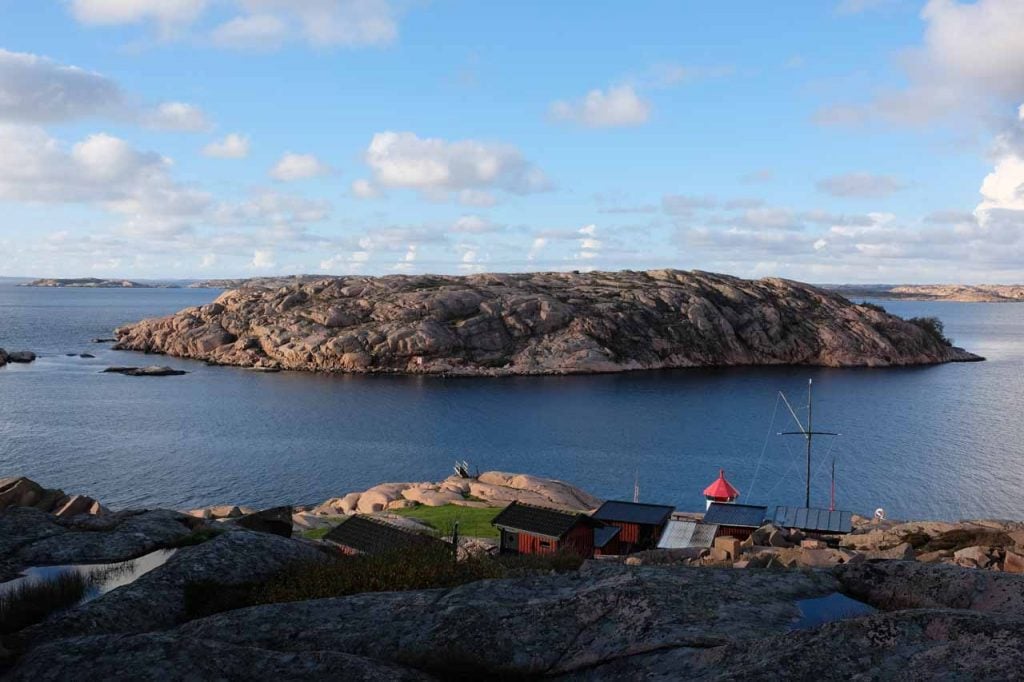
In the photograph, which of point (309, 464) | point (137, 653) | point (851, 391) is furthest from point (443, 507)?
point (851, 391)

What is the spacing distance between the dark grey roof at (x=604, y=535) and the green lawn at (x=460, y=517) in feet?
22.7

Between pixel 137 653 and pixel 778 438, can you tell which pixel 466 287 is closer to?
pixel 778 438

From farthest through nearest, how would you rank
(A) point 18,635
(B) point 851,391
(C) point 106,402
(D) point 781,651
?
(B) point 851,391, (C) point 106,402, (A) point 18,635, (D) point 781,651

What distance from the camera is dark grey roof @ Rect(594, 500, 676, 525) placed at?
46.6 meters

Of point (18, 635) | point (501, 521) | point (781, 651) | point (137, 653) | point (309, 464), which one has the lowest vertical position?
point (309, 464)

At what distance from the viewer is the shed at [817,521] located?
1778 inches

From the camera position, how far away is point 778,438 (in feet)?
317

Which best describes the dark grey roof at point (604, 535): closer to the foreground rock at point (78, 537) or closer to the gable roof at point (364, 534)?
the gable roof at point (364, 534)

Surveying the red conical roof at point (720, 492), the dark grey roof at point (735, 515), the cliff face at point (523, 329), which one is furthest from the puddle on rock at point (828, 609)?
the cliff face at point (523, 329)

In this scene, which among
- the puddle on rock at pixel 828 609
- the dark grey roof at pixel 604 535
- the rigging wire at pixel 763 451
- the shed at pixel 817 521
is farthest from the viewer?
the rigging wire at pixel 763 451

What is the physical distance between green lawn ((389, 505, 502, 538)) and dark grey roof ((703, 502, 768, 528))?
14.1 m

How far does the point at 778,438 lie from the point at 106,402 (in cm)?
9829

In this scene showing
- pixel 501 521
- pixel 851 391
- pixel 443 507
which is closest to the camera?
pixel 501 521

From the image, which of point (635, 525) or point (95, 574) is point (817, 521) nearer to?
point (635, 525)
